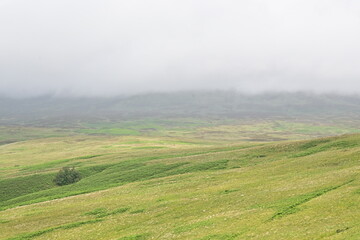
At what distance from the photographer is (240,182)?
54.8 meters

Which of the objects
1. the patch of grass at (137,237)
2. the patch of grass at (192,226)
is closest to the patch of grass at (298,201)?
the patch of grass at (192,226)

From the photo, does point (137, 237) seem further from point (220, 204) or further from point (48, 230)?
point (48, 230)

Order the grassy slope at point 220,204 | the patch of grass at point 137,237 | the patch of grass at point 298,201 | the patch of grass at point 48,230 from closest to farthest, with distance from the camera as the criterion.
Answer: the grassy slope at point 220,204 < the patch of grass at point 298,201 < the patch of grass at point 137,237 < the patch of grass at point 48,230

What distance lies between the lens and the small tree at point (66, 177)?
3467 inches

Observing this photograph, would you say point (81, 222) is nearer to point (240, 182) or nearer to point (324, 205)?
point (240, 182)

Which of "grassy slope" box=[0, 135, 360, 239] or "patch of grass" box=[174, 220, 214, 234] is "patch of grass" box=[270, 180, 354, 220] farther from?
"patch of grass" box=[174, 220, 214, 234]

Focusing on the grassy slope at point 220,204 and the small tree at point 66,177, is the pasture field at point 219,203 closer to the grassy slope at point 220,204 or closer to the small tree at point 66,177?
the grassy slope at point 220,204

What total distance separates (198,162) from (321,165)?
106ft

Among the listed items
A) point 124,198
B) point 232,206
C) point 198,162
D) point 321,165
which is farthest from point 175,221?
point 198,162

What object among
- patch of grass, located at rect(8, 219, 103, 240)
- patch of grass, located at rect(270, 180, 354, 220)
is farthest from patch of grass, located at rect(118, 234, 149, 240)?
patch of grass, located at rect(270, 180, 354, 220)

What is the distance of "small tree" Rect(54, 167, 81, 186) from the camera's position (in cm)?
8806

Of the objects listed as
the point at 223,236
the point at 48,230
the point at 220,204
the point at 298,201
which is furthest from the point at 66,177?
the point at 223,236

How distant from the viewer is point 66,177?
291 ft

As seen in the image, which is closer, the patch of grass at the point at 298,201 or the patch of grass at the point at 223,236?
the patch of grass at the point at 223,236
